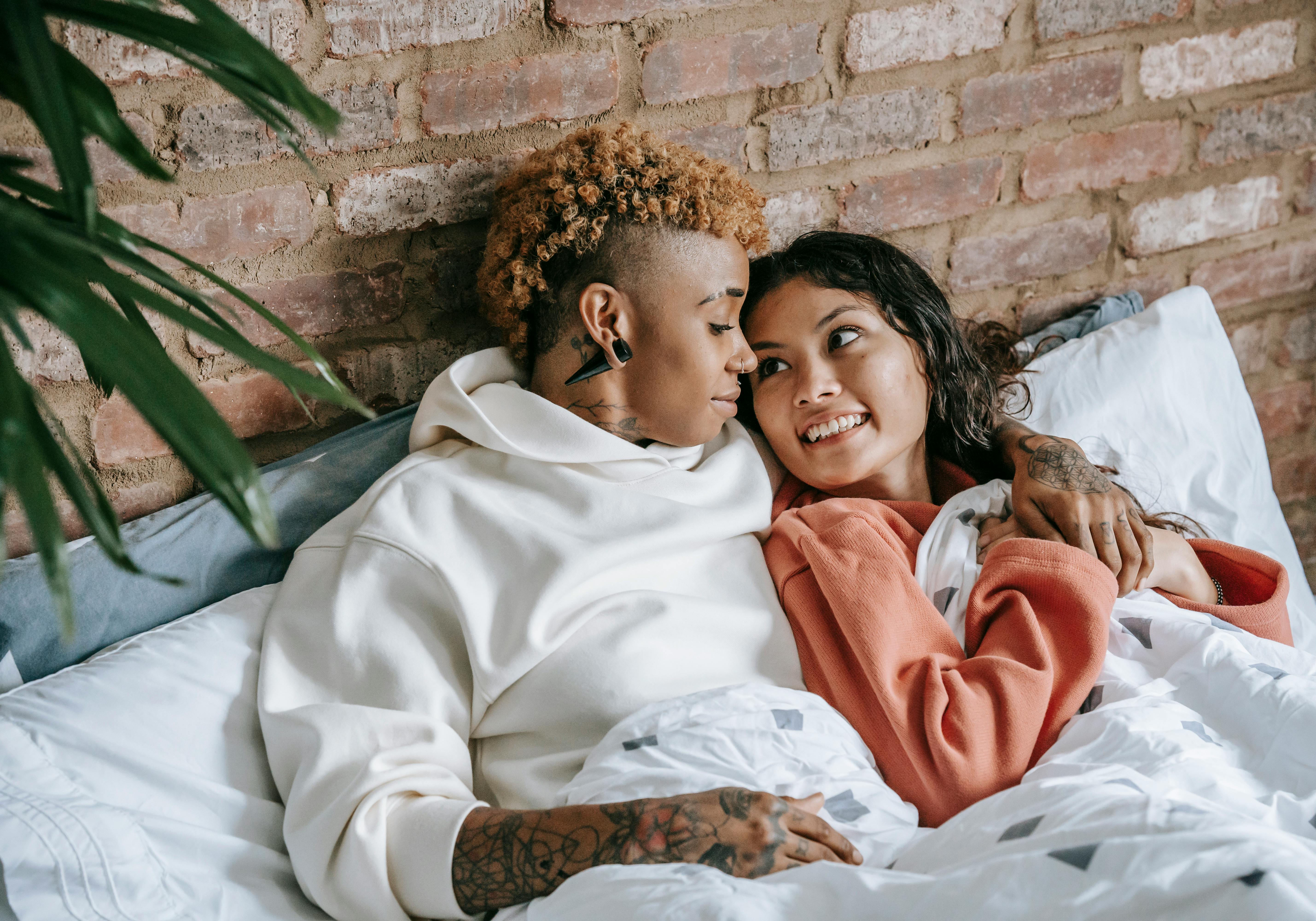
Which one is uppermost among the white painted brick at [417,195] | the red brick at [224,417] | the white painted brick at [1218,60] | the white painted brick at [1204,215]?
the white painted brick at [1218,60]

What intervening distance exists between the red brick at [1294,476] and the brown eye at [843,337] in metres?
1.12

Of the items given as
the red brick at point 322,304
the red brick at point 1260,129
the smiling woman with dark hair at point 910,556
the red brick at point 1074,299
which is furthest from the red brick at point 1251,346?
the red brick at point 322,304

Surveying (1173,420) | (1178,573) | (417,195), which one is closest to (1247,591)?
(1178,573)

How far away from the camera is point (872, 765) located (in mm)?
964

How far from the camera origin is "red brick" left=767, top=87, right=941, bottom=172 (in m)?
1.35

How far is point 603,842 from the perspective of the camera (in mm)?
793

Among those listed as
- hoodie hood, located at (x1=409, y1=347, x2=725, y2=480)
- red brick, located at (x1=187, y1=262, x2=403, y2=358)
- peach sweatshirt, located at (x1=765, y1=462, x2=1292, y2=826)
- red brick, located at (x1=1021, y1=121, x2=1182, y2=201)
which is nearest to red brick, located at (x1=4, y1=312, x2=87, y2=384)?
red brick, located at (x1=187, y1=262, x2=403, y2=358)

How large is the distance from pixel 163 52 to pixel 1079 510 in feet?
3.56

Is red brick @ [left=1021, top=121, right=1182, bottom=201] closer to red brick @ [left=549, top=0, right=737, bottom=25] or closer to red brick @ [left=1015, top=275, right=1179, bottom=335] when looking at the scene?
red brick @ [left=1015, top=275, right=1179, bottom=335]

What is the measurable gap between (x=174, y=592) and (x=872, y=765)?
2.42 feet

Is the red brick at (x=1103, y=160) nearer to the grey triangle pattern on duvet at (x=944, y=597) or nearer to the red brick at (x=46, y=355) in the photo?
the grey triangle pattern on duvet at (x=944, y=597)

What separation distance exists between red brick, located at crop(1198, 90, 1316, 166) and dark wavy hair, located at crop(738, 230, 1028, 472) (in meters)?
0.67

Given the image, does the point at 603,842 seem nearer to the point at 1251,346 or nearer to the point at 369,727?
the point at 369,727

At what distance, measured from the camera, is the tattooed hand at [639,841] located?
0.77 meters
